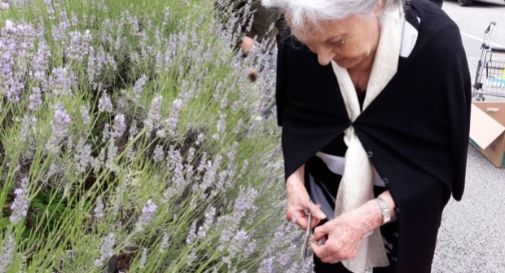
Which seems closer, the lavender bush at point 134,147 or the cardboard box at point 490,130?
the lavender bush at point 134,147

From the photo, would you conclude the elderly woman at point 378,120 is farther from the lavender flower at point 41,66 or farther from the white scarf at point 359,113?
the lavender flower at point 41,66

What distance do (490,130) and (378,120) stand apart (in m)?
3.71

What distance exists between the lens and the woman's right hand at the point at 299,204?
6.08ft

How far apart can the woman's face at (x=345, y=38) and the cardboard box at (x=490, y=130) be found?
12.1 ft

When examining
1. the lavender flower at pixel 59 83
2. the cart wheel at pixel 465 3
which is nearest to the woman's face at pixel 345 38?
the lavender flower at pixel 59 83

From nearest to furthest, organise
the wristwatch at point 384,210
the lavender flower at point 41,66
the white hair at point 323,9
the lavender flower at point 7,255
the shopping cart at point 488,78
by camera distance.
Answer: the lavender flower at point 7,255 < the white hair at point 323,9 < the wristwatch at point 384,210 < the lavender flower at point 41,66 < the shopping cart at point 488,78

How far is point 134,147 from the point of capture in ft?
7.44

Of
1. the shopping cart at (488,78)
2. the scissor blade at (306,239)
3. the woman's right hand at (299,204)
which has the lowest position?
the shopping cart at (488,78)

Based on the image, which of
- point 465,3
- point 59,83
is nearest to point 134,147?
point 59,83

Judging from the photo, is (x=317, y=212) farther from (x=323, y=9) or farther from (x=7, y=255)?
(x=7, y=255)

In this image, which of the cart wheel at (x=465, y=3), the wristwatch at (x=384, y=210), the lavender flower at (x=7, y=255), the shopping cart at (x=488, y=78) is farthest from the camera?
the cart wheel at (x=465, y=3)

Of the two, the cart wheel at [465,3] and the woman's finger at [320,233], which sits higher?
the woman's finger at [320,233]

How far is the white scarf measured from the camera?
164 centimetres

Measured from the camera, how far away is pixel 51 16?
2.61 meters
